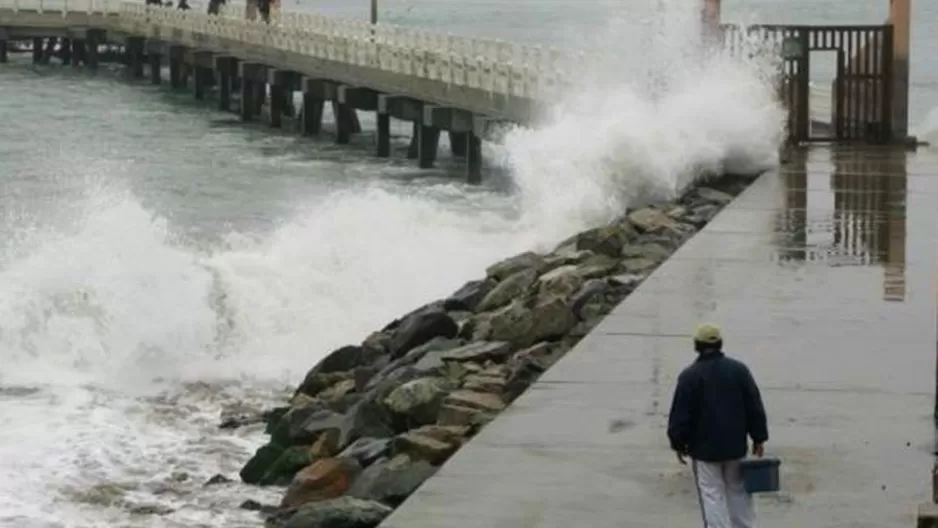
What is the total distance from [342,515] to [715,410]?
252 cm

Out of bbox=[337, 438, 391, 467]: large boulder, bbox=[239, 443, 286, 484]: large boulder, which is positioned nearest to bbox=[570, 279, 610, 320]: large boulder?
bbox=[239, 443, 286, 484]: large boulder

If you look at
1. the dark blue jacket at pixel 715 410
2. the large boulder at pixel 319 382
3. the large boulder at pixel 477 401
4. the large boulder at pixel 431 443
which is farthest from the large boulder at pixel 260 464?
the dark blue jacket at pixel 715 410

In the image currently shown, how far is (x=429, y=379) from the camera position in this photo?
14.1 m

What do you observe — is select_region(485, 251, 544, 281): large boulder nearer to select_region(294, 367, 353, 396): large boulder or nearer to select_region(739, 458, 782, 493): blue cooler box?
select_region(294, 367, 353, 396): large boulder

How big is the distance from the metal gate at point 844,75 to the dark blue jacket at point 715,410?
16872 millimetres

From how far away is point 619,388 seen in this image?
12.7 metres

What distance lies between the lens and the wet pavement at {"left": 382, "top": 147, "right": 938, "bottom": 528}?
10.1m

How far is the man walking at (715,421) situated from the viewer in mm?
9117

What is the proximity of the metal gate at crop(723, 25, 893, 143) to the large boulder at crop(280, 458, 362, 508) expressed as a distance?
14.3 m

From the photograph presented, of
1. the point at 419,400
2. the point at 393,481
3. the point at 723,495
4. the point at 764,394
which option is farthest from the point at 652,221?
the point at 723,495

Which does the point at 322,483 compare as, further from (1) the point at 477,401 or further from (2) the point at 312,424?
(2) the point at 312,424

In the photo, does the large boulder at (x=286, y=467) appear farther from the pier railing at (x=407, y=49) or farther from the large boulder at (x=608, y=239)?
the pier railing at (x=407, y=49)

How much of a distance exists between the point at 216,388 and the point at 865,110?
36.2 ft

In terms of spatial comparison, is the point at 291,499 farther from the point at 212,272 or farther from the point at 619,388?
the point at 212,272
